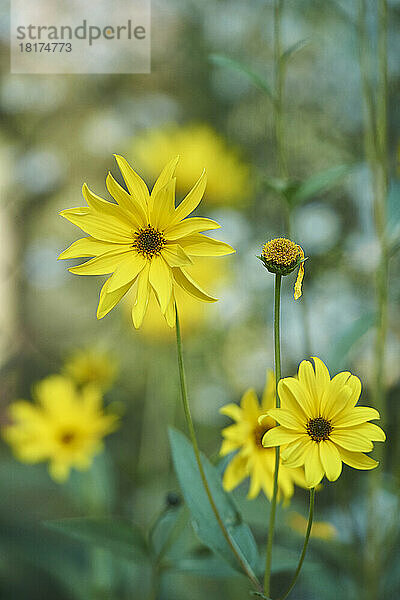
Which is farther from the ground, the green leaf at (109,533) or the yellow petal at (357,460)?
the yellow petal at (357,460)

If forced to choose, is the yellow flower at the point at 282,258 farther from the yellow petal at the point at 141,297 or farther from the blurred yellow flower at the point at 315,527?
the blurred yellow flower at the point at 315,527

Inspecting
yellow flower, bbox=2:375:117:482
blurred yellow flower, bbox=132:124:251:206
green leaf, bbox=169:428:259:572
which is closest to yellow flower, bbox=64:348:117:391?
yellow flower, bbox=2:375:117:482

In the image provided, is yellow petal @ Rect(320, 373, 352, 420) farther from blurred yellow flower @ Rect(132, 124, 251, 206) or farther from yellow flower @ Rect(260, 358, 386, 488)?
blurred yellow flower @ Rect(132, 124, 251, 206)

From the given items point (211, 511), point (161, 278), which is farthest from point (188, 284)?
point (211, 511)

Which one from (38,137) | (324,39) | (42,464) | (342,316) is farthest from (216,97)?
(42,464)

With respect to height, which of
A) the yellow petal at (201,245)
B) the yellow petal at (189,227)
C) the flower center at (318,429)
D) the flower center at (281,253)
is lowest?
the flower center at (318,429)

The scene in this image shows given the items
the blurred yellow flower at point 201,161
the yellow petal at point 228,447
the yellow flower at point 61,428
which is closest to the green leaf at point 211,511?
the yellow petal at point 228,447

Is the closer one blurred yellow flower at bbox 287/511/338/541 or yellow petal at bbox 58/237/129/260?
yellow petal at bbox 58/237/129/260

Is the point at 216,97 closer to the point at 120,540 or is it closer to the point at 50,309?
the point at 50,309
